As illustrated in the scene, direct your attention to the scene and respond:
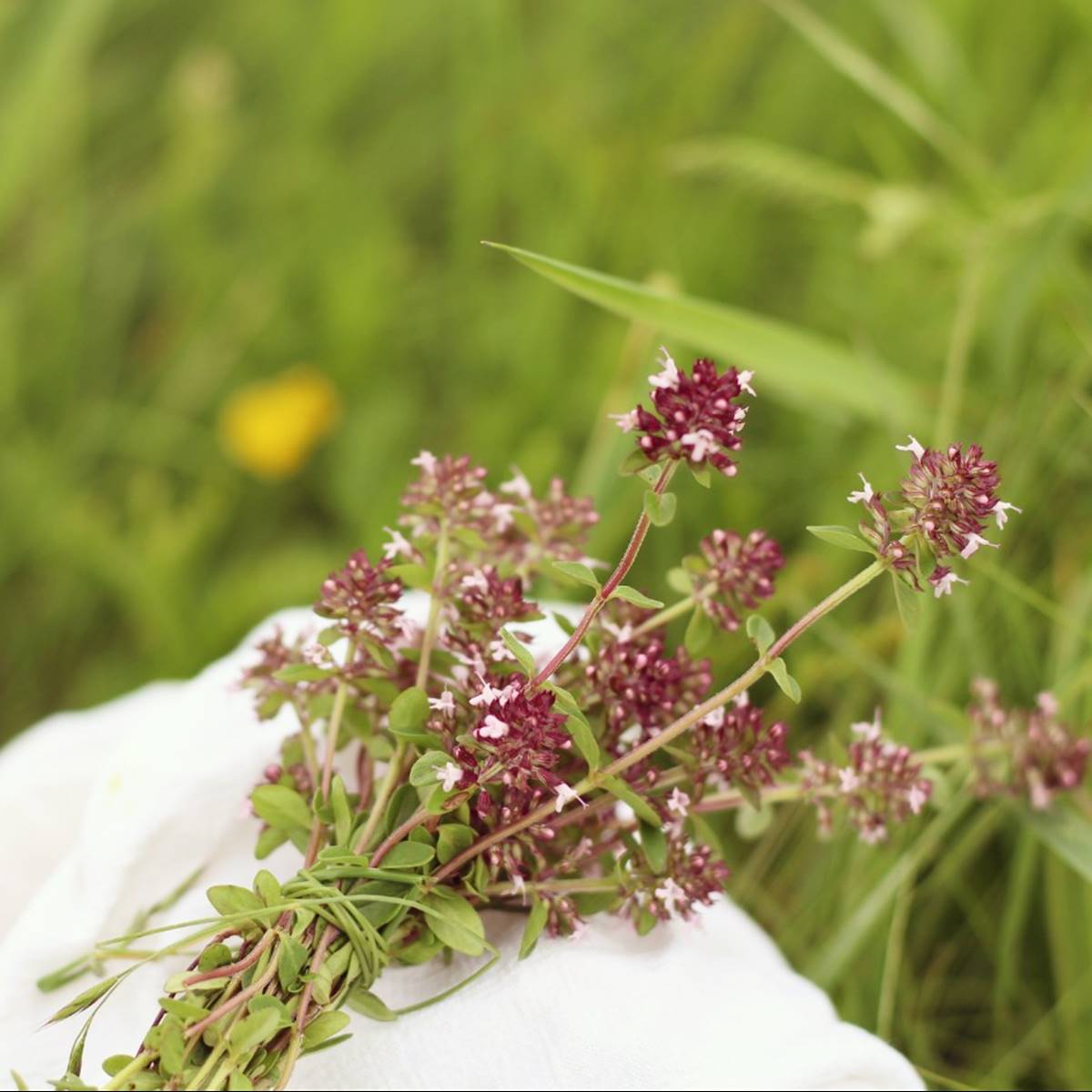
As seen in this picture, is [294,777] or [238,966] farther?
[294,777]

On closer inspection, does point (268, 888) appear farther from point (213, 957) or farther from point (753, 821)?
point (753, 821)

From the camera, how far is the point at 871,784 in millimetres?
708

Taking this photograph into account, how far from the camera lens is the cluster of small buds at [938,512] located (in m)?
0.55

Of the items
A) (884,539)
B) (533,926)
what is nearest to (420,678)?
(533,926)

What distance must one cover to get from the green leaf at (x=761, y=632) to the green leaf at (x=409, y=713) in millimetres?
166

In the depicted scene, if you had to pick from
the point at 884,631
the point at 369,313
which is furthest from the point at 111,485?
the point at 884,631

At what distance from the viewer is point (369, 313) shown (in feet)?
4.91

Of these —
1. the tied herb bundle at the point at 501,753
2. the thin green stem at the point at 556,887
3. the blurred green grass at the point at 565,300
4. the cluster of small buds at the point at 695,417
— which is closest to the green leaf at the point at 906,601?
the tied herb bundle at the point at 501,753

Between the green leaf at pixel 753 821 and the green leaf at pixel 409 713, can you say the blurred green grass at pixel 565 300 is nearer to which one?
the green leaf at pixel 753 821

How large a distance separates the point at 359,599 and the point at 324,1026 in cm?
20

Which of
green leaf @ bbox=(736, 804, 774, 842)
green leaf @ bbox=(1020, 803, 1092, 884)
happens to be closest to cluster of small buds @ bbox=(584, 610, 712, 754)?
green leaf @ bbox=(736, 804, 774, 842)

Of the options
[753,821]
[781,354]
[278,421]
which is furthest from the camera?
[278,421]

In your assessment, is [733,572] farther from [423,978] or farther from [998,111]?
[998,111]

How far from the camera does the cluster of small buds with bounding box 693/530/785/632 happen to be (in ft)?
2.19
